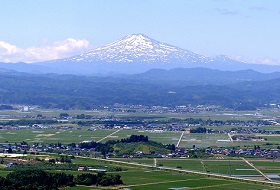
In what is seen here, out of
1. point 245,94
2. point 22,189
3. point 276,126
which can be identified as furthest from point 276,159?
point 245,94

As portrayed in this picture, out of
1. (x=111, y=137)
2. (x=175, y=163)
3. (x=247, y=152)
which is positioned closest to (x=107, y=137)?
(x=111, y=137)

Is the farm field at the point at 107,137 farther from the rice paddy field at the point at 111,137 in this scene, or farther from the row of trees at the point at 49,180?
the row of trees at the point at 49,180

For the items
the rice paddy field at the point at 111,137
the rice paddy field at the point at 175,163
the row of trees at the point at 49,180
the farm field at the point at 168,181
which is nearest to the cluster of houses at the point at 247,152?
the rice paddy field at the point at 175,163

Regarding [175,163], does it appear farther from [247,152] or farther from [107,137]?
[107,137]

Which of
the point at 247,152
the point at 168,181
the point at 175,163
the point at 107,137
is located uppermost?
the point at 107,137

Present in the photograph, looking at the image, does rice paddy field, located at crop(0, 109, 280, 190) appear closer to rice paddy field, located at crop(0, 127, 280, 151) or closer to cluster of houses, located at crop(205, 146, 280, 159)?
rice paddy field, located at crop(0, 127, 280, 151)

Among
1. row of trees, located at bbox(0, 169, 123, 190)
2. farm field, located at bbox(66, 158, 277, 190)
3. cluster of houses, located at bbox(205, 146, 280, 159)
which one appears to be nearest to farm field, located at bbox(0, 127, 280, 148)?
cluster of houses, located at bbox(205, 146, 280, 159)

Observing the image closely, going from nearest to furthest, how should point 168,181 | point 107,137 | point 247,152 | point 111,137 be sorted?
point 168,181 < point 247,152 < point 111,137 < point 107,137

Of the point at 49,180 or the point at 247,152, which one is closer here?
the point at 49,180
